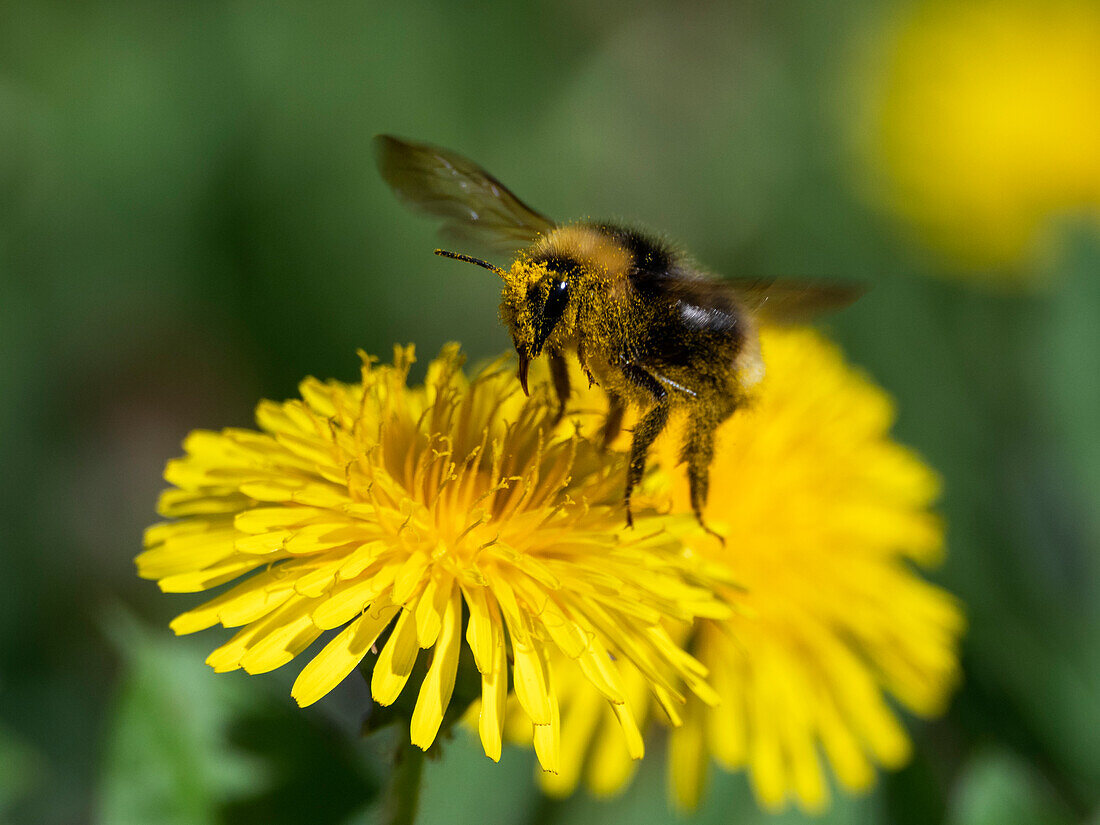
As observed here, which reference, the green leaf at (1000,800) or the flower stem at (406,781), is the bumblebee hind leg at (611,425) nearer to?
the flower stem at (406,781)

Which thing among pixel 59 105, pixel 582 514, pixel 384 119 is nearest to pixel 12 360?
pixel 59 105

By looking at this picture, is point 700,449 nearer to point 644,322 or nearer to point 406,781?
point 644,322

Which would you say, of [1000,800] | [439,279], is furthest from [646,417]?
[439,279]

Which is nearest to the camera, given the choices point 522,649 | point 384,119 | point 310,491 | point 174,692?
point 522,649

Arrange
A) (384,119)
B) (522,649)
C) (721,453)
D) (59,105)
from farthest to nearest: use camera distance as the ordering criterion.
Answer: (384,119) < (59,105) < (721,453) < (522,649)

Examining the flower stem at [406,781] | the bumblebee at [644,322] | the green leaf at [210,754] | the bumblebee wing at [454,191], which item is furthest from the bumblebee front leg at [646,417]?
the green leaf at [210,754]

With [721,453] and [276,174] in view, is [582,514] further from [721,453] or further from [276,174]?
[276,174]

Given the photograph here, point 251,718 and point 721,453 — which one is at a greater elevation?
point 721,453
